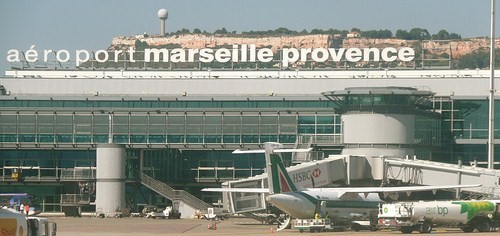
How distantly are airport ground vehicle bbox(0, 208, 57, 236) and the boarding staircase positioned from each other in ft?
290

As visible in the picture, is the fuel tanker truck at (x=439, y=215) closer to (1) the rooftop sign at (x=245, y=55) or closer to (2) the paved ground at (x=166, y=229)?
(2) the paved ground at (x=166, y=229)

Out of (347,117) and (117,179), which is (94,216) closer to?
(117,179)

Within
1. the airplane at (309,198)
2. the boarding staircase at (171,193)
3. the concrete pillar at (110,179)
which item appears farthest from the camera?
the boarding staircase at (171,193)

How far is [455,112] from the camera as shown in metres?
157

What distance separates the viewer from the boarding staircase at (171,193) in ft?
491

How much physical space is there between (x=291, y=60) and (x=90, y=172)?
34.7 metres

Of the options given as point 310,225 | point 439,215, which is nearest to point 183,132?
point 310,225

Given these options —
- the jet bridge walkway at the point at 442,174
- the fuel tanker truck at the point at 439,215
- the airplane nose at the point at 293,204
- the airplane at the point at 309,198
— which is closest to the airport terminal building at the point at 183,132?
the jet bridge walkway at the point at 442,174

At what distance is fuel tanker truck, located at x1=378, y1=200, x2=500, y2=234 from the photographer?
10362 centimetres

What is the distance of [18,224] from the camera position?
56094 mm

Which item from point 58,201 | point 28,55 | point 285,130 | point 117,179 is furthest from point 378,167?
point 28,55

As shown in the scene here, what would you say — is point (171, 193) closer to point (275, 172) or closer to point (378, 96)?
point (378, 96)

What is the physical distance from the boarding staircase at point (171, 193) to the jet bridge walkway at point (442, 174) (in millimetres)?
24936

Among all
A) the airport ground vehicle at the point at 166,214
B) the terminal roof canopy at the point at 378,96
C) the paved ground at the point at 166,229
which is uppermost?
the terminal roof canopy at the point at 378,96
